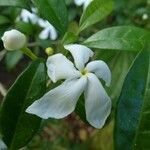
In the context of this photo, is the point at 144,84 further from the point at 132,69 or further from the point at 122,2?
the point at 122,2

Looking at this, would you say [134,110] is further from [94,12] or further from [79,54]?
[94,12]

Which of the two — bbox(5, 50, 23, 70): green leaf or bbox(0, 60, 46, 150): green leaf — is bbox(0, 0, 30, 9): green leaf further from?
bbox(5, 50, 23, 70): green leaf

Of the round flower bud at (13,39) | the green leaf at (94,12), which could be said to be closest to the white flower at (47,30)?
the green leaf at (94,12)

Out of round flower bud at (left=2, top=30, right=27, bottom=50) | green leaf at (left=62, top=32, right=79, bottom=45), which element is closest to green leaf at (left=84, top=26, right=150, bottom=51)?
green leaf at (left=62, top=32, right=79, bottom=45)

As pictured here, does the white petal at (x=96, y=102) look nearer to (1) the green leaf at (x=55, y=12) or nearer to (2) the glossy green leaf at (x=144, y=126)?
(2) the glossy green leaf at (x=144, y=126)

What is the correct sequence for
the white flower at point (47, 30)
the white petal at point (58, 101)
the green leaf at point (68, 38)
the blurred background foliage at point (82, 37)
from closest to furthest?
the white petal at point (58, 101)
the green leaf at point (68, 38)
the blurred background foliage at point (82, 37)
the white flower at point (47, 30)

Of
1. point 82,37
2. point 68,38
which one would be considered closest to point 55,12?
point 68,38

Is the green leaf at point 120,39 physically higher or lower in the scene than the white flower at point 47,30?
higher
